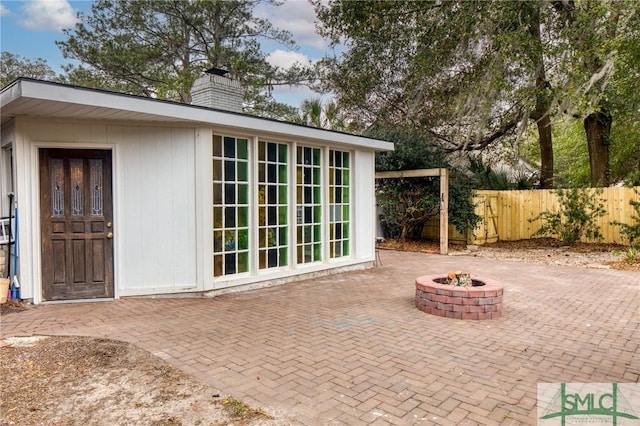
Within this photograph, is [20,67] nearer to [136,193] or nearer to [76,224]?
[76,224]

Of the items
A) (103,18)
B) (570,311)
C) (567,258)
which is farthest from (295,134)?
(103,18)

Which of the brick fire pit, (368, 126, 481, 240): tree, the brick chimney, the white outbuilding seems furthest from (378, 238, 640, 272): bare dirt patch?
the brick chimney

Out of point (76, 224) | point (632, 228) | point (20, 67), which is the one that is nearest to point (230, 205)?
point (76, 224)

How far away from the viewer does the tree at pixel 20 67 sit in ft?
57.8

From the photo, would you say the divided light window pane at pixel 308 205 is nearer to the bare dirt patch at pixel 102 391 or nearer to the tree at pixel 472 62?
the bare dirt patch at pixel 102 391

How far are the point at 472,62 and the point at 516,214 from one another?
4.60 meters

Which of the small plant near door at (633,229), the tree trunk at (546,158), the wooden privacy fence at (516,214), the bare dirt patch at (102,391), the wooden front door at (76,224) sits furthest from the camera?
the tree trunk at (546,158)

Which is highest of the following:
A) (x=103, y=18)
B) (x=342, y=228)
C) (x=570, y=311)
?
(x=103, y=18)

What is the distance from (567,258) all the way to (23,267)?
399 inches

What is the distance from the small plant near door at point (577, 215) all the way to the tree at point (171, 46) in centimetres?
996

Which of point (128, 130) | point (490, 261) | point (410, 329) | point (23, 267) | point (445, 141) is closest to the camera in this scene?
point (410, 329)

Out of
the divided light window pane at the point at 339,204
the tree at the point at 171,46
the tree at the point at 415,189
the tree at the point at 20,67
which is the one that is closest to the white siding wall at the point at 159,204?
the divided light window pane at the point at 339,204

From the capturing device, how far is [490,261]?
905 cm

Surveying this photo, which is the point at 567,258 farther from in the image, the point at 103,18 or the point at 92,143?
the point at 103,18
